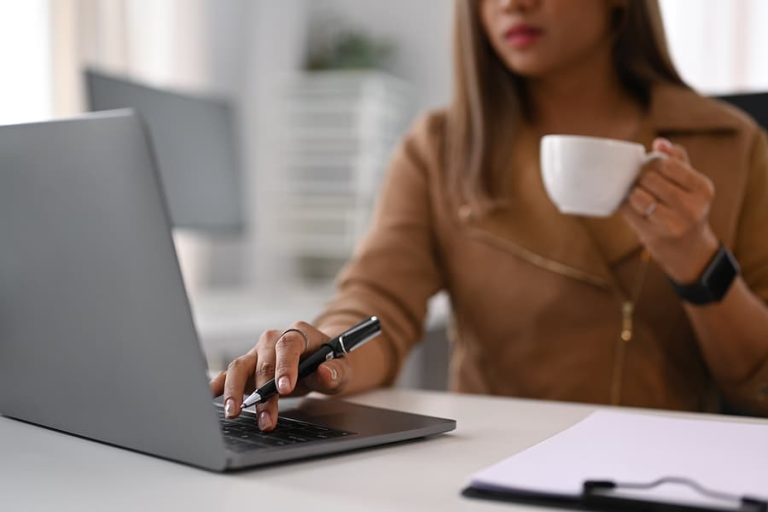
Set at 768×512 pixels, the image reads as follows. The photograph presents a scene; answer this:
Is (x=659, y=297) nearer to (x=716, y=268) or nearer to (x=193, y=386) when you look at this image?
(x=716, y=268)

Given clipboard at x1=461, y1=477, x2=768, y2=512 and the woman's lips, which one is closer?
clipboard at x1=461, y1=477, x2=768, y2=512

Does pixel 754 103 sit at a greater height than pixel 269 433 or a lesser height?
greater

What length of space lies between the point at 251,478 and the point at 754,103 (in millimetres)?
1070

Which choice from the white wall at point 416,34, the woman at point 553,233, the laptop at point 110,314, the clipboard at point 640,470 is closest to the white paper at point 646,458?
the clipboard at point 640,470

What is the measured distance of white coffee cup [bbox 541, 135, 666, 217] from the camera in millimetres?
924

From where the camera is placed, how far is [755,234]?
48.3 inches

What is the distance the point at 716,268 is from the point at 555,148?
0.23 metres

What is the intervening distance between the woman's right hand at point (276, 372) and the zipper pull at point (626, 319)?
1.56 ft

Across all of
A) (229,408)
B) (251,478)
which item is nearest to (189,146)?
(229,408)

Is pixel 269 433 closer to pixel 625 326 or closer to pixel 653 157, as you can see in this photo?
pixel 653 157

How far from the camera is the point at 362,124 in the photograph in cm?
305

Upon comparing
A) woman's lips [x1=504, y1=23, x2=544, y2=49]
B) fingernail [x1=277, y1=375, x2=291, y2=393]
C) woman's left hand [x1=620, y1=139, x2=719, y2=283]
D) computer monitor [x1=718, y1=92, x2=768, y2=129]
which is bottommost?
fingernail [x1=277, y1=375, x2=291, y2=393]

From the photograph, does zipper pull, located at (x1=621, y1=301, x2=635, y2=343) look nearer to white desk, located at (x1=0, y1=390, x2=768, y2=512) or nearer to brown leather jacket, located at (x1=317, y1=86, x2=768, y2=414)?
brown leather jacket, located at (x1=317, y1=86, x2=768, y2=414)

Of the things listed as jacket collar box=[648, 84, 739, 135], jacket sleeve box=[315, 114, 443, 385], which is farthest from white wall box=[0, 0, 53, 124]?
jacket collar box=[648, 84, 739, 135]
